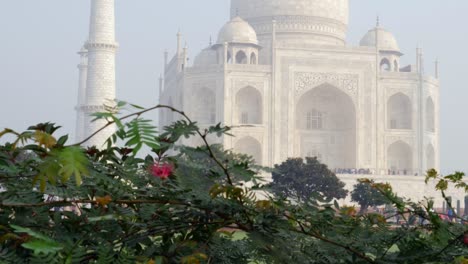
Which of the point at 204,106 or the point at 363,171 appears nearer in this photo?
the point at 363,171

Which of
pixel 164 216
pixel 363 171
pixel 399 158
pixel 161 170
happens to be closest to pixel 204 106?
pixel 363 171

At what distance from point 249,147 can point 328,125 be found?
380 centimetres

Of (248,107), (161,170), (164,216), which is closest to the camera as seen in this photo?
(164,216)

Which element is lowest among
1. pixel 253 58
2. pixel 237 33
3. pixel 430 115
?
pixel 430 115

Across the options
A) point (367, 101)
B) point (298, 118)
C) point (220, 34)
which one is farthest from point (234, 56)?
point (367, 101)

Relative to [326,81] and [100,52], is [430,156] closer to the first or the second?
[326,81]

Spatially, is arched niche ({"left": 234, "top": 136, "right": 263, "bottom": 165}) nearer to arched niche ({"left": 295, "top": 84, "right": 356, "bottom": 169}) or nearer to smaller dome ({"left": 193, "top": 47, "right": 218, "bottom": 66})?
arched niche ({"left": 295, "top": 84, "right": 356, "bottom": 169})

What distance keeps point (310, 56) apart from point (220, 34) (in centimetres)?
417

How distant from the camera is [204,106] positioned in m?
30.4

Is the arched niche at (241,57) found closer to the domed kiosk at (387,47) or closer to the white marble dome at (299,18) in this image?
the white marble dome at (299,18)

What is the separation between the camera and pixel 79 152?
0.94 metres

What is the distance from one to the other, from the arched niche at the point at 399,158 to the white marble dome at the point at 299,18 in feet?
18.2

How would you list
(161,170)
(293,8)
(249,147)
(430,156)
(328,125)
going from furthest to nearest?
(293,8)
(328,125)
(430,156)
(249,147)
(161,170)

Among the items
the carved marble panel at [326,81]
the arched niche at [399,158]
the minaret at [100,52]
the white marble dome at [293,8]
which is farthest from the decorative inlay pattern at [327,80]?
the minaret at [100,52]
